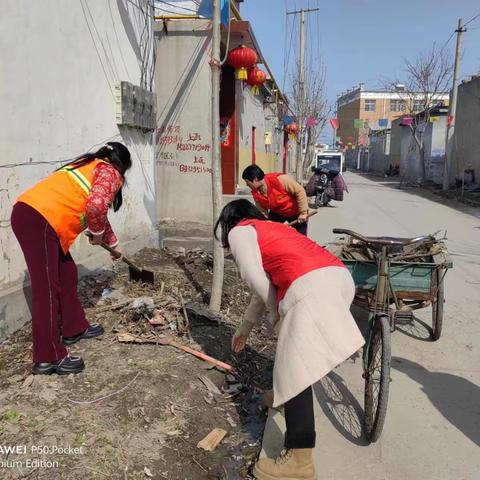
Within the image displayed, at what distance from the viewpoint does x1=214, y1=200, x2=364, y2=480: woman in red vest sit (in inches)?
92.7

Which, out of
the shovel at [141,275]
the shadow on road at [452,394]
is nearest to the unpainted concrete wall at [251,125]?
the shovel at [141,275]

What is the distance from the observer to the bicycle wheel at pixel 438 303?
164 inches

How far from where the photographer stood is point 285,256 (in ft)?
8.14

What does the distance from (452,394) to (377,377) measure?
83 cm

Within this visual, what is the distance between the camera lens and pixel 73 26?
484 centimetres

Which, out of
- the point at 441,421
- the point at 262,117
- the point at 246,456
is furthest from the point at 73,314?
the point at 262,117

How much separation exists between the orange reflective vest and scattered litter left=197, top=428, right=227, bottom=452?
1639 millimetres

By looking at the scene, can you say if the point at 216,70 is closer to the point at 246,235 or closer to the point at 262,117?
the point at 246,235

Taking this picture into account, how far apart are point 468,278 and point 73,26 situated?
20.0 ft

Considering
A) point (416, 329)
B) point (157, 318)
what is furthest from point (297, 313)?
point (416, 329)

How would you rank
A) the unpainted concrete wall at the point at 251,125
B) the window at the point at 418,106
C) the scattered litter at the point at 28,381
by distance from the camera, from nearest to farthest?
the scattered litter at the point at 28,381 < the unpainted concrete wall at the point at 251,125 < the window at the point at 418,106

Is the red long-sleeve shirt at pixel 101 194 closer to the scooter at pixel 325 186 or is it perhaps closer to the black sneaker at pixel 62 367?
the black sneaker at pixel 62 367

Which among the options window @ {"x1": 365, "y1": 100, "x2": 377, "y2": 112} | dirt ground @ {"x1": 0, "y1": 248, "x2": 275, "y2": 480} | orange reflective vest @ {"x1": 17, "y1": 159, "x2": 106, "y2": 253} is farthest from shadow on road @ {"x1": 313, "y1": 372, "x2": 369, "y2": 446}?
window @ {"x1": 365, "y1": 100, "x2": 377, "y2": 112}

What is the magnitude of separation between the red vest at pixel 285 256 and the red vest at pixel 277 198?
331cm
